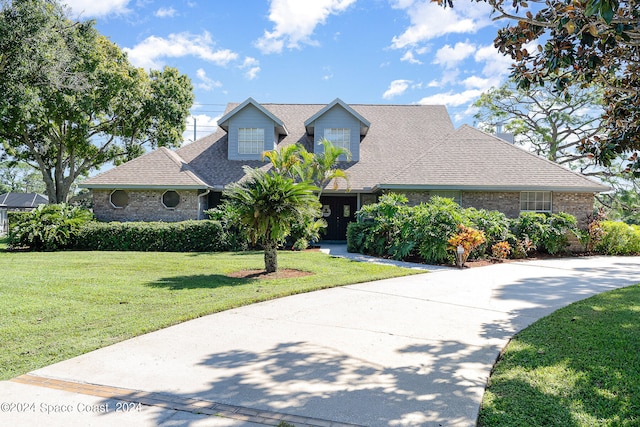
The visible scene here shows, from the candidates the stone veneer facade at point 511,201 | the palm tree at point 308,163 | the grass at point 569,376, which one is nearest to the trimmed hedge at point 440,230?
the stone veneer facade at point 511,201

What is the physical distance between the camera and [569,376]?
156 inches

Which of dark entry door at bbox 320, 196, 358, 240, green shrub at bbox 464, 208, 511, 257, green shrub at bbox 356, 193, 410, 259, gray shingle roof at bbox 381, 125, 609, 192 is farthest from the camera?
dark entry door at bbox 320, 196, 358, 240

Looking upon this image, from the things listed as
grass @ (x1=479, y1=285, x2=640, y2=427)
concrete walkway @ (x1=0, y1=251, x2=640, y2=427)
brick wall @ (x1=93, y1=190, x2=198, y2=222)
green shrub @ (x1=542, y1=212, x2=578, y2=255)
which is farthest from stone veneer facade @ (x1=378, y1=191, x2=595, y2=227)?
grass @ (x1=479, y1=285, x2=640, y2=427)

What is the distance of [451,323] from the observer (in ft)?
19.5

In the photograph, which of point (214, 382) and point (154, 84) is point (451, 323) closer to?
point (214, 382)

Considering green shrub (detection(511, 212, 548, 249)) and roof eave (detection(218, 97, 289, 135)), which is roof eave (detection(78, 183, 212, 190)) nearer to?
roof eave (detection(218, 97, 289, 135))

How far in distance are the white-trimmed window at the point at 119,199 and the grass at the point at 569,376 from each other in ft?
55.5

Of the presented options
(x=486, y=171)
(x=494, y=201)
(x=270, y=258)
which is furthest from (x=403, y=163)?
(x=270, y=258)

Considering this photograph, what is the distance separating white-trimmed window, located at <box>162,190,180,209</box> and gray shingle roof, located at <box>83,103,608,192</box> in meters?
0.71

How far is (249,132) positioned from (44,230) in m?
9.68

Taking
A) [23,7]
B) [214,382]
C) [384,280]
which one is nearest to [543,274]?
[384,280]

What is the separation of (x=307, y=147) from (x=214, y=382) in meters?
18.1

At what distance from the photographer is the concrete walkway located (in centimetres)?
325

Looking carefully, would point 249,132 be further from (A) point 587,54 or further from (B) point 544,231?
(A) point 587,54
